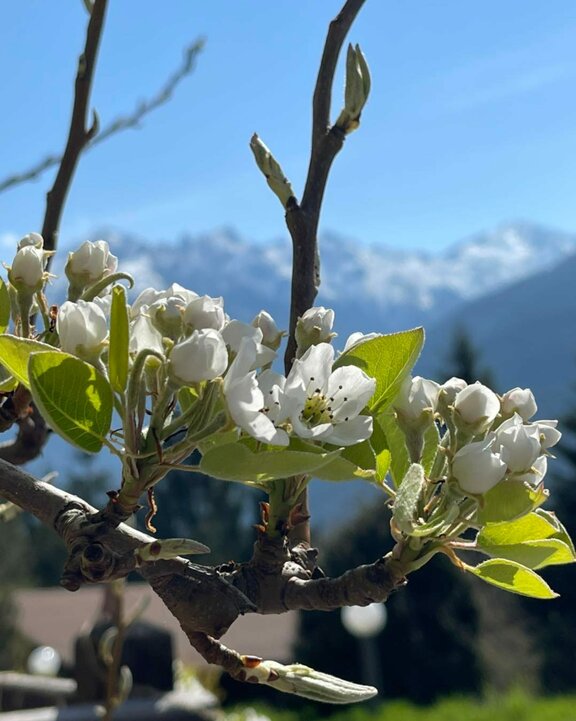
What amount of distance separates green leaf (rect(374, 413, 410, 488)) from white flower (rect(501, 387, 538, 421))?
7cm

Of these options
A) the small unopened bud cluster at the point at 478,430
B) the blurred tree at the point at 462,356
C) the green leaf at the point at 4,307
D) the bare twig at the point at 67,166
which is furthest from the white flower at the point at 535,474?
the blurred tree at the point at 462,356

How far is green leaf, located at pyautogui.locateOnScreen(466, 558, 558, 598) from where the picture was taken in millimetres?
577

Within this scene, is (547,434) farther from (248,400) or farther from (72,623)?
(72,623)

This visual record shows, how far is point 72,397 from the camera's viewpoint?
19.3 inches

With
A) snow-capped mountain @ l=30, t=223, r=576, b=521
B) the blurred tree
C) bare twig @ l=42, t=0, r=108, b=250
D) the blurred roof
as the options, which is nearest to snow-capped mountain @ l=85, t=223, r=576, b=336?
snow-capped mountain @ l=30, t=223, r=576, b=521

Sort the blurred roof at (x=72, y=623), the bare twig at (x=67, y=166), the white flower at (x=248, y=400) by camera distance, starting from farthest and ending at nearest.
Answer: the blurred roof at (x=72, y=623) < the bare twig at (x=67, y=166) < the white flower at (x=248, y=400)

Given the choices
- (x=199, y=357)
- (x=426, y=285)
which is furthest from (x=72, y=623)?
(x=426, y=285)

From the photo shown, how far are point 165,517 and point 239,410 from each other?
26328 millimetres

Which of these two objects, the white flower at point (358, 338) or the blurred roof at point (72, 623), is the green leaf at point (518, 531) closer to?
the white flower at point (358, 338)

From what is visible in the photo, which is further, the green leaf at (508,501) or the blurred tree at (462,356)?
the blurred tree at (462,356)

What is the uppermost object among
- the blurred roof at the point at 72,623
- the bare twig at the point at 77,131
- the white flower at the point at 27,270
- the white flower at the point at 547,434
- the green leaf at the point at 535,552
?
the blurred roof at the point at 72,623

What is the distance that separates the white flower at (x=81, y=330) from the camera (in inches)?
20.0

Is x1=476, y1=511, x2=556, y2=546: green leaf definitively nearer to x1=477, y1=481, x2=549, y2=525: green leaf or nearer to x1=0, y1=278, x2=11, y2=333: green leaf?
x1=477, y1=481, x2=549, y2=525: green leaf

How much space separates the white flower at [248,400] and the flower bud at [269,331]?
3.6 inches
